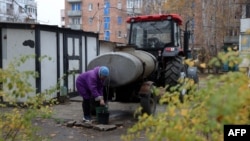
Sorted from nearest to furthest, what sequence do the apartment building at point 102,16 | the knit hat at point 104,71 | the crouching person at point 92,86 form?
1. the knit hat at point 104,71
2. the crouching person at point 92,86
3. the apartment building at point 102,16

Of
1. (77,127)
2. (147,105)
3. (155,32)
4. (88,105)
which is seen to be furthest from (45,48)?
(147,105)

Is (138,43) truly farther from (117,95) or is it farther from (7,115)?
(7,115)

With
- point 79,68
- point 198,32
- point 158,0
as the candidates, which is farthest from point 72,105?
point 158,0

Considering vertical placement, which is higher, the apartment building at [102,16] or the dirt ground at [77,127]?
the apartment building at [102,16]

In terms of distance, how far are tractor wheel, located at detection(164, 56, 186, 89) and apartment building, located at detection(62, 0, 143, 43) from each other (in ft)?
173

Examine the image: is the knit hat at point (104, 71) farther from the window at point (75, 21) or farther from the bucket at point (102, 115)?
the window at point (75, 21)

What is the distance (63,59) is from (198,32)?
1099 inches

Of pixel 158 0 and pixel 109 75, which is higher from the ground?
pixel 158 0

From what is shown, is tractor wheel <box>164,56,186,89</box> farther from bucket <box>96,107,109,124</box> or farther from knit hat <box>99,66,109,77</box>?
knit hat <box>99,66,109,77</box>

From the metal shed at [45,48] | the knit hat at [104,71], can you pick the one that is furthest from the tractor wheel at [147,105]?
the metal shed at [45,48]

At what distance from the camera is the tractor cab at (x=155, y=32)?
11.6 m

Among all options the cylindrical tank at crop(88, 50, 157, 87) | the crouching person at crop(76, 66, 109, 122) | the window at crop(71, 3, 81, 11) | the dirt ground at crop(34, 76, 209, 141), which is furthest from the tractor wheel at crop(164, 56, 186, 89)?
the window at crop(71, 3, 81, 11)

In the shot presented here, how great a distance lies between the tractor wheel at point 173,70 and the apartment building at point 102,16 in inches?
2080

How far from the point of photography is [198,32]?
38.7 m
